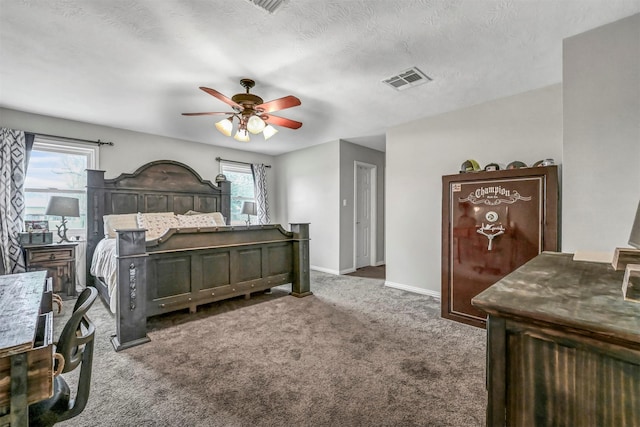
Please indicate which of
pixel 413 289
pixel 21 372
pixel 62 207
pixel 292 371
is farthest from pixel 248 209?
pixel 21 372

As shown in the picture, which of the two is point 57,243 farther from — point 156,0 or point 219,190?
point 156,0

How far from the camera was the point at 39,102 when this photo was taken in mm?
3332

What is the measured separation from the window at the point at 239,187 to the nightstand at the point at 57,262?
2.55 metres

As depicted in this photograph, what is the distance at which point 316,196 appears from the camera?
5559 mm

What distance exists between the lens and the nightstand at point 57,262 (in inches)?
133

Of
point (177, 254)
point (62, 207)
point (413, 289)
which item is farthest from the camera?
point (413, 289)

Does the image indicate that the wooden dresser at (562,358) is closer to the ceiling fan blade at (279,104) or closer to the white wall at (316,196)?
the ceiling fan blade at (279,104)

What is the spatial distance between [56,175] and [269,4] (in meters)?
4.08

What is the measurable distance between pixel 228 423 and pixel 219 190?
4290 millimetres

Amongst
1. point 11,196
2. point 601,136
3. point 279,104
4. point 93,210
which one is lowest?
point 93,210

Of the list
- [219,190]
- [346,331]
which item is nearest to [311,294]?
[346,331]

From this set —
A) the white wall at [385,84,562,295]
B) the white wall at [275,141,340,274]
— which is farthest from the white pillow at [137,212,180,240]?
the white wall at [385,84,562,295]

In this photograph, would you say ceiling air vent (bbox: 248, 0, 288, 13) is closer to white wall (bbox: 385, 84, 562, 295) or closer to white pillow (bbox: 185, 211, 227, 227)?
white wall (bbox: 385, 84, 562, 295)

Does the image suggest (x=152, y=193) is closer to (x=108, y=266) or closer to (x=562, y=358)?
(x=108, y=266)
